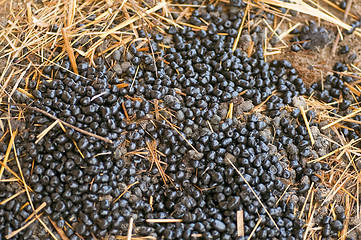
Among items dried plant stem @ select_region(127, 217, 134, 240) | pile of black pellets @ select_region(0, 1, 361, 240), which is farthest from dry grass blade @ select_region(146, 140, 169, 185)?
dried plant stem @ select_region(127, 217, 134, 240)

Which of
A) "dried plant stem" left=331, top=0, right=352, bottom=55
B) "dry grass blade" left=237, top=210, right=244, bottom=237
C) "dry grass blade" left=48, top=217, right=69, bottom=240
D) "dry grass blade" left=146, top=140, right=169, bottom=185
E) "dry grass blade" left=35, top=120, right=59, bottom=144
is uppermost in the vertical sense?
"dried plant stem" left=331, top=0, right=352, bottom=55

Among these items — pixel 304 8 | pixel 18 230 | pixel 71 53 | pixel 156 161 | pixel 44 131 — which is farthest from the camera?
pixel 304 8

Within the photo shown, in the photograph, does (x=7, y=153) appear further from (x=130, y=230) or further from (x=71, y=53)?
(x=130, y=230)

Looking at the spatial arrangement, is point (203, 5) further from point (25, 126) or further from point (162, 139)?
point (25, 126)

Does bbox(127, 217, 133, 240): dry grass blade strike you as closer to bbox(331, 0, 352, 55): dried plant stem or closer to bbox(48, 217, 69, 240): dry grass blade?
bbox(48, 217, 69, 240): dry grass blade

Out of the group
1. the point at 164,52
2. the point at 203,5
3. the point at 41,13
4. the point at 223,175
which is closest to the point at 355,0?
the point at 203,5

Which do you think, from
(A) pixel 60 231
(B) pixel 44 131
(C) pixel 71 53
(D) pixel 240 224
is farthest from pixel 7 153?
(D) pixel 240 224

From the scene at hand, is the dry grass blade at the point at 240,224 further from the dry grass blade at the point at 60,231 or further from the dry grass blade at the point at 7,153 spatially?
the dry grass blade at the point at 7,153

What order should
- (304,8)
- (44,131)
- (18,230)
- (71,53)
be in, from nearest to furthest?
(18,230), (44,131), (71,53), (304,8)

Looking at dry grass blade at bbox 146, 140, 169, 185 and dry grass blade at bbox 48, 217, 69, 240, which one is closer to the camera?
dry grass blade at bbox 48, 217, 69, 240
